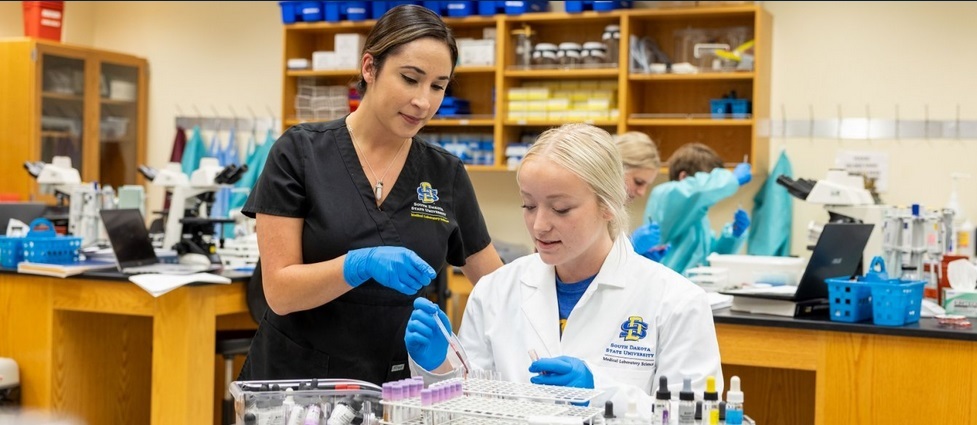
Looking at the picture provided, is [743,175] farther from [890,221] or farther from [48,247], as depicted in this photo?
[48,247]

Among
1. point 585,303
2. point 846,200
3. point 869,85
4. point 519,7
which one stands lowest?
point 585,303

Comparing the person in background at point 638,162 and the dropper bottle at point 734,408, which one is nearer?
the dropper bottle at point 734,408

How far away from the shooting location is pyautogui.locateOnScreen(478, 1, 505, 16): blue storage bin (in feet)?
19.3

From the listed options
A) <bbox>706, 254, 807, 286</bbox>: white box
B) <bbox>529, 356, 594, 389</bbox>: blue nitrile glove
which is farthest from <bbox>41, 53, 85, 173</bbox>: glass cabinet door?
<bbox>529, 356, 594, 389</bbox>: blue nitrile glove

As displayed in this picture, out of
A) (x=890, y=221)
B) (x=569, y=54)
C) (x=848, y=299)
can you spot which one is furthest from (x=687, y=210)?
(x=569, y=54)

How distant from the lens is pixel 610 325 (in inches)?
76.7

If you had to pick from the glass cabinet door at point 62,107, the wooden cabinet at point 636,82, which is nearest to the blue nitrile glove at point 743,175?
the wooden cabinet at point 636,82

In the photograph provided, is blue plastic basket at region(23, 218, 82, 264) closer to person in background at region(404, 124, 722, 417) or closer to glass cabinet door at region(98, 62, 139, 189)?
person in background at region(404, 124, 722, 417)

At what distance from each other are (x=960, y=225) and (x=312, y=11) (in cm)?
384

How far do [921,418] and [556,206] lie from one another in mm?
1439

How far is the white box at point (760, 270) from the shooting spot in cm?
339

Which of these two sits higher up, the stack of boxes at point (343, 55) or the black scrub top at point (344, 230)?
the stack of boxes at point (343, 55)

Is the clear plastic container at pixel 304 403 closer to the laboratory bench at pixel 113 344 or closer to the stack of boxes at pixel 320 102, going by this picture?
the laboratory bench at pixel 113 344

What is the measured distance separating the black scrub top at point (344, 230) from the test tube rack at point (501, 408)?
0.70 m
